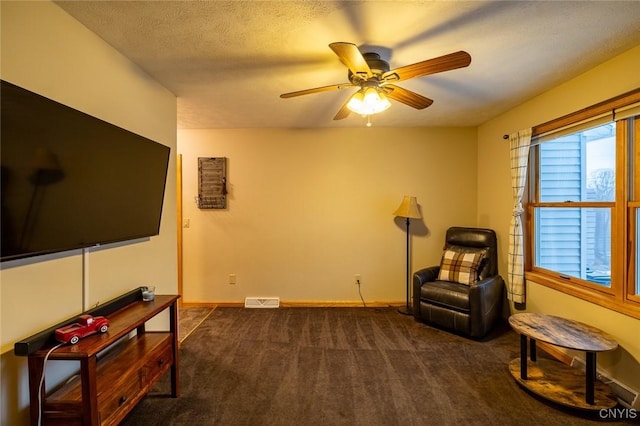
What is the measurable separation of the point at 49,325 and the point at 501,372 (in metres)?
3.10

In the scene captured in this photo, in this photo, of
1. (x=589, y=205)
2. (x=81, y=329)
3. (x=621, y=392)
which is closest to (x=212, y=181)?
(x=81, y=329)

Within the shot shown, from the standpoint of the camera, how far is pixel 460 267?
3.47 metres

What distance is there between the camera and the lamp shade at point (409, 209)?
12.5ft

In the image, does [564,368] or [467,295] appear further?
[467,295]

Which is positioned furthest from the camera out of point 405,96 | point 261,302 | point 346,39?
point 261,302

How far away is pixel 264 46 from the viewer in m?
1.97

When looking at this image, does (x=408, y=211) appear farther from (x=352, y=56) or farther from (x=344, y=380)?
(x=352, y=56)

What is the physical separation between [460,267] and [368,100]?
2.39 meters

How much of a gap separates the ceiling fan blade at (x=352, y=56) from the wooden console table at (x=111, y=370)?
6.15 ft

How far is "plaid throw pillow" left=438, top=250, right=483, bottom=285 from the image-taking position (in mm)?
3377

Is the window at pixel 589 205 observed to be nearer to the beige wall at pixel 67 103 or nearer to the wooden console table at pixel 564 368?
the wooden console table at pixel 564 368

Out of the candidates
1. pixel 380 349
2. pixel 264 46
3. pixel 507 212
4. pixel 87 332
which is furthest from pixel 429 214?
pixel 87 332

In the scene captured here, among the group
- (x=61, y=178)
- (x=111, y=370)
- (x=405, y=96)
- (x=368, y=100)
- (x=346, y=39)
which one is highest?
(x=346, y=39)

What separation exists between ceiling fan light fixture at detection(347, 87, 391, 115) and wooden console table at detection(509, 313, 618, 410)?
1939 millimetres
